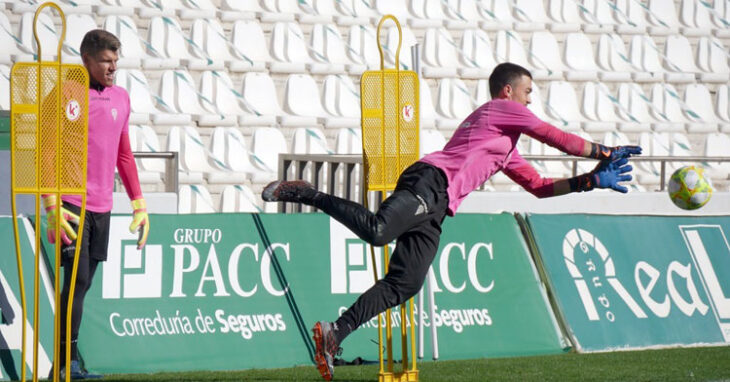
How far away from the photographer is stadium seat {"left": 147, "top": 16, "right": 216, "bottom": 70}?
12828 millimetres

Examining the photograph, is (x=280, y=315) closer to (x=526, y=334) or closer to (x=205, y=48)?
(x=526, y=334)

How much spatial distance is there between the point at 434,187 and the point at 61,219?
196 cm

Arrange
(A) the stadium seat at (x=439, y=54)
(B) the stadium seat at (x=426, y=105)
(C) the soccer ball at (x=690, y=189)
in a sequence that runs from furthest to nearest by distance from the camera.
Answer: (A) the stadium seat at (x=439, y=54)
(B) the stadium seat at (x=426, y=105)
(C) the soccer ball at (x=690, y=189)

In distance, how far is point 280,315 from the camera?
7.44m

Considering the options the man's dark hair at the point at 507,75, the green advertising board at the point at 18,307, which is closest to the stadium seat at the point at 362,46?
the green advertising board at the point at 18,307

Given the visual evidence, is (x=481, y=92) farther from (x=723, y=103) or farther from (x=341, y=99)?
(x=723, y=103)

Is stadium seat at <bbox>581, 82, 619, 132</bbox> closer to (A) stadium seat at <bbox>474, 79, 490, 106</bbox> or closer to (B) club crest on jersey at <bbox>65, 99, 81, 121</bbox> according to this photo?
(A) stadium seat at <bbox>474, 79, 490, 106</bbox>

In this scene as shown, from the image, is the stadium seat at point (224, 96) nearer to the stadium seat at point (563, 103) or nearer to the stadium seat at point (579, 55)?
the stadium seat at point (563, 103)

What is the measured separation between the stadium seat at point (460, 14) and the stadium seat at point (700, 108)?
369 cm

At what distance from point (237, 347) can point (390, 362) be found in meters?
1.54

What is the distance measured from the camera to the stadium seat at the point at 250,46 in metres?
13.2

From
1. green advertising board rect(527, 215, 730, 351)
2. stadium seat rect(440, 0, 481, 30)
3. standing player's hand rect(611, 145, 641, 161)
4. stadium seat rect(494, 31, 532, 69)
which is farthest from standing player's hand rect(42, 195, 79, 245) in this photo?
stadium seat rect(494, 31, 532, 69)

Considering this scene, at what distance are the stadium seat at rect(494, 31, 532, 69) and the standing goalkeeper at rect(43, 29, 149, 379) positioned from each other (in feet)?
31.6

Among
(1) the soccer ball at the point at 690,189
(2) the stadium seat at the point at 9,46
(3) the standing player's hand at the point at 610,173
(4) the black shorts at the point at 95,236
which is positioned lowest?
(4) the black shorts at the point at 95,236
